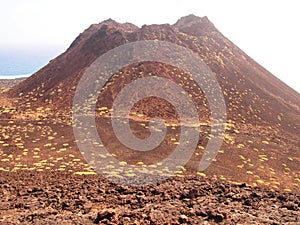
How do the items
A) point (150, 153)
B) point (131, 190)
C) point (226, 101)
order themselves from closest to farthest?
point (131, 190)
point (150, 153)
point (226, 101)

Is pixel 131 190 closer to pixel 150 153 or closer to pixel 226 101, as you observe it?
pixel 150 153

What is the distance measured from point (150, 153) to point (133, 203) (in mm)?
8709

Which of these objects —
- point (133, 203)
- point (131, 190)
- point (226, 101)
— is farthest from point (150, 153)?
point (226, 101)

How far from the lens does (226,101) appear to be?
3275 centimetres

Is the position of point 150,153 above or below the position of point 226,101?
below

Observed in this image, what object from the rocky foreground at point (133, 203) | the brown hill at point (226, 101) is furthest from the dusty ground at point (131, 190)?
the brown hill at point (226, 101)

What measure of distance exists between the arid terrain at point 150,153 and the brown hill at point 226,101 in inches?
5.2

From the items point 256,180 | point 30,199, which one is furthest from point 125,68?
point 30,199

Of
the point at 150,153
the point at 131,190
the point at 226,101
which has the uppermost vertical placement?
the point at 226,101

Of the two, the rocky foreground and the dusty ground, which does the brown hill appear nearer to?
the dusty ground

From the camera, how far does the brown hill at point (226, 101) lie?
20.2m

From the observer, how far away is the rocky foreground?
32.5ft

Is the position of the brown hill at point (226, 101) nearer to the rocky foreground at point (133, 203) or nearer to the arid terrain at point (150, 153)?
the arid terrain at point (150, 153)

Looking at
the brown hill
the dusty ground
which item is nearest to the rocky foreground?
the dusty ground
